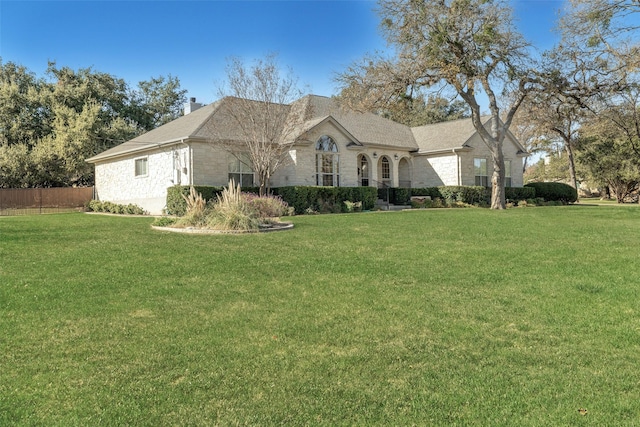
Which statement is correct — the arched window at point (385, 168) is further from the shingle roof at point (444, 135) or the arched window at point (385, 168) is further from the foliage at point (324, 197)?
the foliage at point (324, 197)

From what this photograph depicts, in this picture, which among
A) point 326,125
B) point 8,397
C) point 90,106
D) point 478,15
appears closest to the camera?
point 8,397

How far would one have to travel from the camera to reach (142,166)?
24.7m

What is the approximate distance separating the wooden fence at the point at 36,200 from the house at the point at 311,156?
7.39 feet

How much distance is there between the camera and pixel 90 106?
34156mm

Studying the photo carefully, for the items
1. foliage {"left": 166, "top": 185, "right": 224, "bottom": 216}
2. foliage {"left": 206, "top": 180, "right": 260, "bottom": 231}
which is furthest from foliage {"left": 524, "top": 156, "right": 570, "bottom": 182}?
foliage {"left": 206, "top": 180, "right": 260, "bottom": 231}

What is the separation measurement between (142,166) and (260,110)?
27.9 feet

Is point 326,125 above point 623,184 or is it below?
above

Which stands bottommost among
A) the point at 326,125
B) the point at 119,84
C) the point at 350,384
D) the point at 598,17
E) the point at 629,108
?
the point at 350,384

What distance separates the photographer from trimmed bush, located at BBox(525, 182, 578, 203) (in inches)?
1265

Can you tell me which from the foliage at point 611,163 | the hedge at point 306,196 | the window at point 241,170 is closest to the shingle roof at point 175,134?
the window at point 241,170

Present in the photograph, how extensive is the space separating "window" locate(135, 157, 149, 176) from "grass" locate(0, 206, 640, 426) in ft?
53.7

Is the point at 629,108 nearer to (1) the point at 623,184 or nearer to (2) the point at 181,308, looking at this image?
(1) the point at 623,184

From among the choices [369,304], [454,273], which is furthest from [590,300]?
[369,304]

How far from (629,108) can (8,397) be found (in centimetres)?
3855
